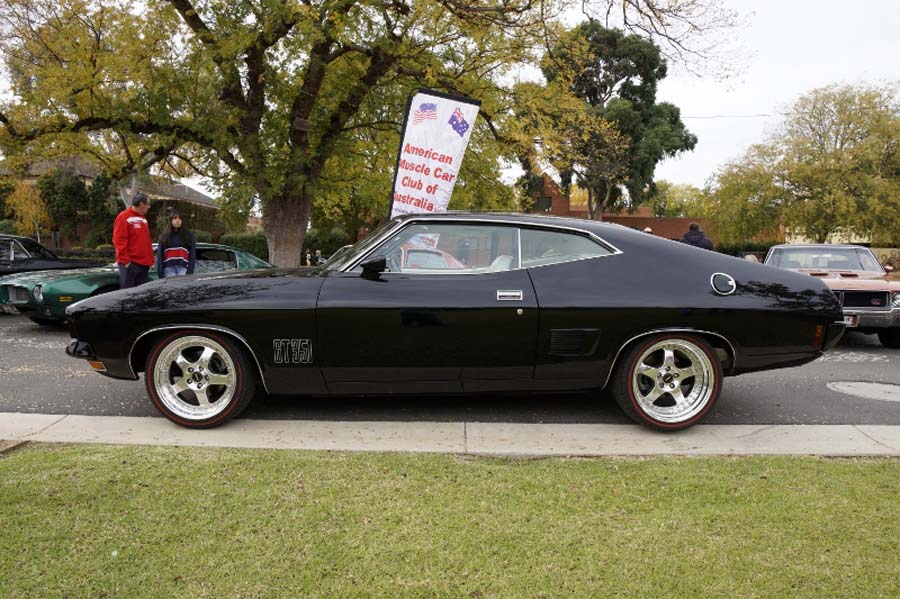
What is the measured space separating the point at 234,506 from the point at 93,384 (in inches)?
132

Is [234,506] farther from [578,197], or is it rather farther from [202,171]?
[578,197]

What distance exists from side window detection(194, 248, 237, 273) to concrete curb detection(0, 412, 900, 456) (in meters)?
5.20

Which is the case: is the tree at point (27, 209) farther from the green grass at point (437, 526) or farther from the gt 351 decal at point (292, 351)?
the green grass at point (437, 526)

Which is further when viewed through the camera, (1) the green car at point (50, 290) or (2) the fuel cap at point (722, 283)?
(1) the green car at point (50, 290)

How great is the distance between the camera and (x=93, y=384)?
5375 mm

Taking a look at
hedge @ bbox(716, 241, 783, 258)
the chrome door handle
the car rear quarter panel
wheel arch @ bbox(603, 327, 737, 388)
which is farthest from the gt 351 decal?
hedge @ bbox(716, 241, 783, 258)

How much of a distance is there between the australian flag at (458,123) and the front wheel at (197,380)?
17.6 feet

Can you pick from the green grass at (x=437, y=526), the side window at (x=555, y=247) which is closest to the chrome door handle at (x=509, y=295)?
the side window at (x=555, y=247)

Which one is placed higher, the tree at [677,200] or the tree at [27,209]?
the tree at [677,200]

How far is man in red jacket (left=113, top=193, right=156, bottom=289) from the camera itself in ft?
24.9

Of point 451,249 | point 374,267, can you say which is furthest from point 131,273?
point 451,249

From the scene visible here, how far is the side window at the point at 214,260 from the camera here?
9.36m

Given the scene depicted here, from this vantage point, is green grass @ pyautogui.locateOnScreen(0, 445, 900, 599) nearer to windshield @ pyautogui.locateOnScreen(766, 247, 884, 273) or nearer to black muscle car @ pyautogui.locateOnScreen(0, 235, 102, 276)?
windshield @ pyautogui.locateOnScreen(766, 247, 884, 273)

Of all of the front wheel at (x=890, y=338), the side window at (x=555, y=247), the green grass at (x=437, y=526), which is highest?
the side window at (x=555, y=247)
